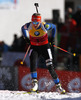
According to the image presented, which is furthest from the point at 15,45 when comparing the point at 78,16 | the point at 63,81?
the point at 63,81

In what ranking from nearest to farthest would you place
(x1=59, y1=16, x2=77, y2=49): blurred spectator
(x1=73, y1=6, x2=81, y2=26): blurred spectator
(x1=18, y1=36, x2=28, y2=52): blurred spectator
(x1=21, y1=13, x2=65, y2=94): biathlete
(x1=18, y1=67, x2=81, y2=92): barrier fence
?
(x1=21, y1=13, x2=65, y2=94): biathlete
(x1=18, y1=67, x2=81, y2=92): barrier fence
(x1=73, y1=6, x2=81, y2=26): blurred spectator
(x1=59, y1=16, x2=77, y2=49): blurred spectator
(x1=18, y1=36, x2=28, y2=52): blurred spectator

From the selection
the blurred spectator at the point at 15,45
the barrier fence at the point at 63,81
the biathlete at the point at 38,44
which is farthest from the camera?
the blurred spectator at the point at 15,45

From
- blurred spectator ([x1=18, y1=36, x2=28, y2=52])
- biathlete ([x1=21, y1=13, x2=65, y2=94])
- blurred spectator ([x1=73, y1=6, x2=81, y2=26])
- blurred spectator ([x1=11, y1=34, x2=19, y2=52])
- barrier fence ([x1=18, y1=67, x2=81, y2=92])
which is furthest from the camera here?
blurred spectator ([x1=11, y1=34, x2=19, y2=52])

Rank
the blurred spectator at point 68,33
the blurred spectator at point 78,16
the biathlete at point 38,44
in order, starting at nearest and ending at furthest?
the biathlete at point 38,44, the blurred spectator at point 78,16, the blurred spectator at point 68,33

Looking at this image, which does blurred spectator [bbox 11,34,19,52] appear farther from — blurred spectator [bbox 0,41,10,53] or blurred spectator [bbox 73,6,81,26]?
blurred spectator [bbox 73,6,81,26]

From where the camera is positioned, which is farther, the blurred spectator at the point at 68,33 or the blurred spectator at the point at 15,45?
the blurred spectator at the point at 15,45

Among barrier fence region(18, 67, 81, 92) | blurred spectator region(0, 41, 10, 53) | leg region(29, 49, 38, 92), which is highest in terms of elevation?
leg region(29, 49, 38, 92)

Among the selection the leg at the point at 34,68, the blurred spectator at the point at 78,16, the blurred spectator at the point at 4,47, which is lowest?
the blurred spectator at the point at 4,47

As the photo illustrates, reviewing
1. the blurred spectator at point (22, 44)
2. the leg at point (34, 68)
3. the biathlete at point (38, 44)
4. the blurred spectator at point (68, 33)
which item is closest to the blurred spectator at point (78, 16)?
the blurred spectator at point (68, 33)

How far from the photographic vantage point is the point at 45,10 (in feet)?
37.7

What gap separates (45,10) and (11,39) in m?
1.66

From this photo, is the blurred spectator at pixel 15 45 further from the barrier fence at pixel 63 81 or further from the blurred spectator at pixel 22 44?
the barrier fence at pixel 63 81

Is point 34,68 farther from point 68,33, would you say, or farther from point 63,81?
point 68,33

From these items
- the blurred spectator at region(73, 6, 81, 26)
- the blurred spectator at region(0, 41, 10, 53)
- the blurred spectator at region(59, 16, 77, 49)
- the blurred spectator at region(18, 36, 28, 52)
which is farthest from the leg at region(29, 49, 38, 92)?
the blurred spectator at region(0, 41, 10, 53)
